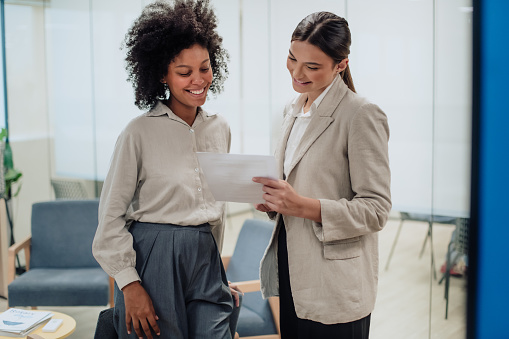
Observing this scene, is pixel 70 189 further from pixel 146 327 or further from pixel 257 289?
pixel 146 327

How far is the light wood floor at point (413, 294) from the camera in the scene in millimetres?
3279

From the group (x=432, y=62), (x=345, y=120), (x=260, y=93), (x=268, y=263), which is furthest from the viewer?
(x=260, y=93)

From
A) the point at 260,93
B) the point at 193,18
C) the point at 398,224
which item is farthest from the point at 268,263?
the point at 260,93

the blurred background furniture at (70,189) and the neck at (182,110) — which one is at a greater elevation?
the neck at (182,110)

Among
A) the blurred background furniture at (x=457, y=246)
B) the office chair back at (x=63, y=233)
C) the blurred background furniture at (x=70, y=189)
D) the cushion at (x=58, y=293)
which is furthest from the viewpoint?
the blurred background furniture at (x=70, y=189)

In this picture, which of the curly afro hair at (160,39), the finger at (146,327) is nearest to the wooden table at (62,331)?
the finger at (146,327)

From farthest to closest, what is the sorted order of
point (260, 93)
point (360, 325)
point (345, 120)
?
point (260, 93) < point (360, 325) < point (345, 120)

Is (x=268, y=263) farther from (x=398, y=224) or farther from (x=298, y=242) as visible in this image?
(x=398, y=224)

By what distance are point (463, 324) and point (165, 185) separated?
2327 mm

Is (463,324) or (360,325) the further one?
(463,324)

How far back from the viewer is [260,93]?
14.1 feet

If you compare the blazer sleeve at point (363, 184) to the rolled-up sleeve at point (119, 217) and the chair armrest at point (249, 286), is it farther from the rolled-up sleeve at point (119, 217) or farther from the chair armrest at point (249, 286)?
the chair armrest at point (249, 286)

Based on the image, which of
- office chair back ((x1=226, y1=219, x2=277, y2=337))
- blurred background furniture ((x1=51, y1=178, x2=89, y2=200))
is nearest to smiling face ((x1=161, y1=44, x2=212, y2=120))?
office chair back ((x1=226, y1=219, x2=277, y2=337))

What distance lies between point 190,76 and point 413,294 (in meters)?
2.24
